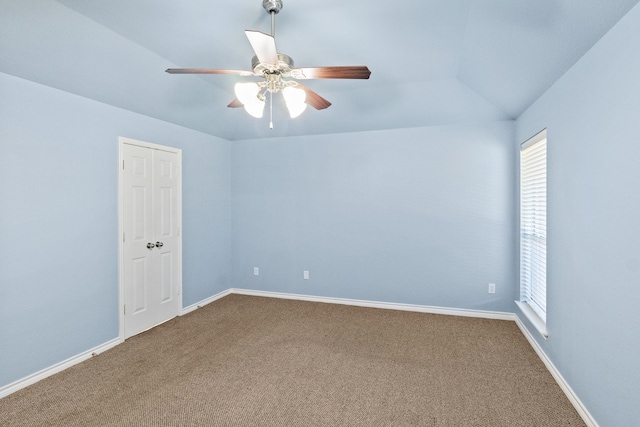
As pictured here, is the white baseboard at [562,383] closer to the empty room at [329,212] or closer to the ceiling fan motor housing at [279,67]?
the empty room at [329,212]

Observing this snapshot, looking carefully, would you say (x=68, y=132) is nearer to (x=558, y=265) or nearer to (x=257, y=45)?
(x=257, y=45)

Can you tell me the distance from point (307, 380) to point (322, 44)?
2656 mm

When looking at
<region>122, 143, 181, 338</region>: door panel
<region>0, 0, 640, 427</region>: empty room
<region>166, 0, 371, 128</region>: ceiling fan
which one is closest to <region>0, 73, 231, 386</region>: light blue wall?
<region>0, 0, 640, 427</region>: empty room

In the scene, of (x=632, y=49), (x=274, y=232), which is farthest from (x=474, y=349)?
(x=274, y=232)

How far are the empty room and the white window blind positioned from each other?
0.04 m

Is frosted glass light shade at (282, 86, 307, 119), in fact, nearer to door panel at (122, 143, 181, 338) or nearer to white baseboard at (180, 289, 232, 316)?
door panel at (122, 143, 181, 338)

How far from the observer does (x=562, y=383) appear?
235cm

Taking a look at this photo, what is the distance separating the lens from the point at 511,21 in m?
1.98

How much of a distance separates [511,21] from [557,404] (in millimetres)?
2566

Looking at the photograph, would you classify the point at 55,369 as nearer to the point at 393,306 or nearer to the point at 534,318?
the point at 393,306

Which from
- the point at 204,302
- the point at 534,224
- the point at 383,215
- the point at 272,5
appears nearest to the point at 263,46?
the point at 272,5

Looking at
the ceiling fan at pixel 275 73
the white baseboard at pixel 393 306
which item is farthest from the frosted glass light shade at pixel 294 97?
the white baseboard at pixel 393 306

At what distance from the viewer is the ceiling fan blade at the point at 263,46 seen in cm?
152

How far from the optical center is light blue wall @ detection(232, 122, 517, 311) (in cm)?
384
